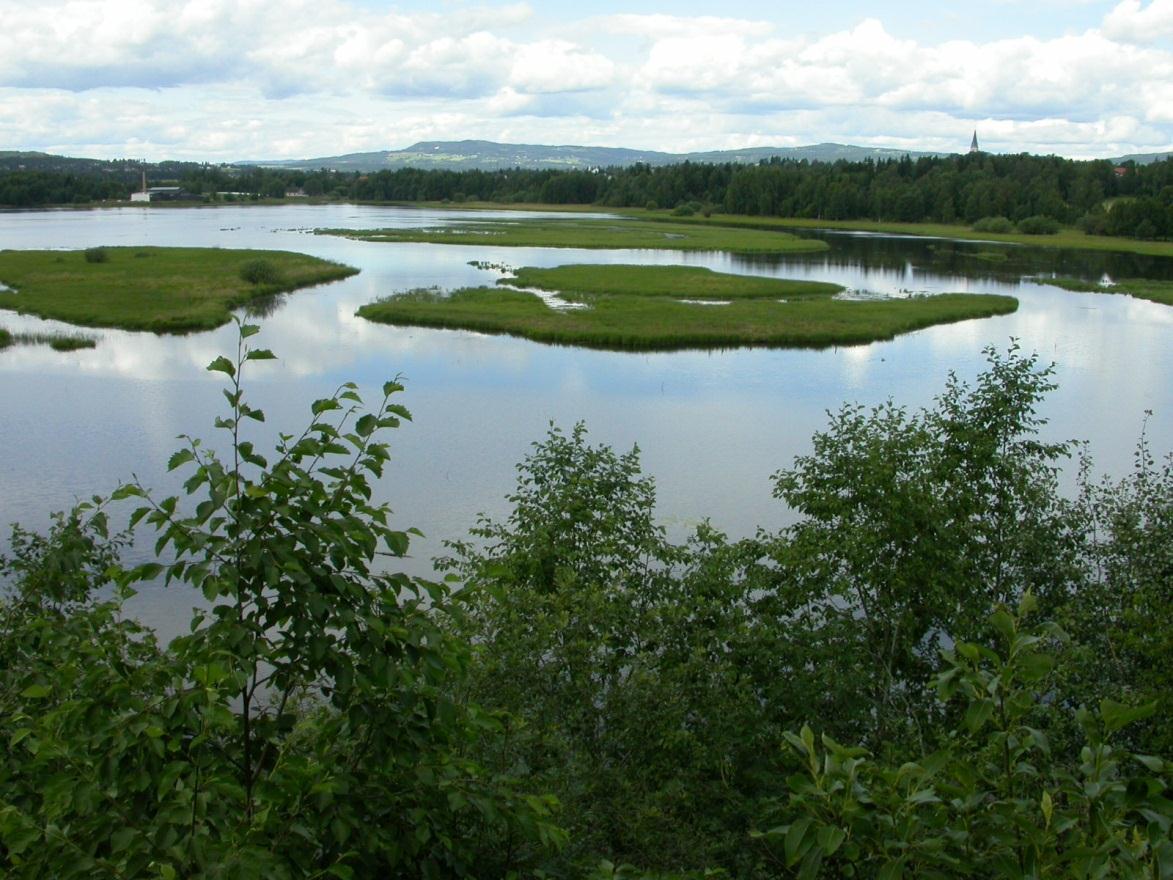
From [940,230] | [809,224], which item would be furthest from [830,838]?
[809,224]

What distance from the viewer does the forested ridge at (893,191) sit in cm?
13288

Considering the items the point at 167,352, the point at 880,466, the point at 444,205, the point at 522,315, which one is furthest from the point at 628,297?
the point at 444,205

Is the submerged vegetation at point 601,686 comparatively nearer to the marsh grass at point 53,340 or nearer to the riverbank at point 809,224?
the marsh grass at point 53,340

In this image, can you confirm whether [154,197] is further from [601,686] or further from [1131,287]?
[601,686]

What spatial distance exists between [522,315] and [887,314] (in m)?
19.6

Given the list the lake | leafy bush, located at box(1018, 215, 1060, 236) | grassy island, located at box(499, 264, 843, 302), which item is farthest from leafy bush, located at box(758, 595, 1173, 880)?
leafy bush, located at box(1018, 215, 1060, 236)

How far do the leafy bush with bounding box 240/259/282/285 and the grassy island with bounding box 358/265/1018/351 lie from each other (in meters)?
10.4

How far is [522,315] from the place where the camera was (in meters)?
52.2

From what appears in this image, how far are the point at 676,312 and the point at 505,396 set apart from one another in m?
20.6

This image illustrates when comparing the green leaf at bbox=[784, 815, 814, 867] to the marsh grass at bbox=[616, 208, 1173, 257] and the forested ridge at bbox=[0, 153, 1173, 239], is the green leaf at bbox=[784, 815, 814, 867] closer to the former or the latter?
the marsh grass at bbox=[616, 208, 1173, 257]

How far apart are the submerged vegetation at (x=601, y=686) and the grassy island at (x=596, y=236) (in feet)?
275

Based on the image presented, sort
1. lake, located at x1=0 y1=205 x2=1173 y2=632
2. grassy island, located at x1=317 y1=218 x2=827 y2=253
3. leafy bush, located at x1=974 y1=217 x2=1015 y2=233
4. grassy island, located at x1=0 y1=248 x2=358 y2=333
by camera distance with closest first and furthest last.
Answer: lake, located at x1=0 y1=205 x2=1173 y2=632, grassy island, located at x1=0 y1=248 x2=358 y2=333, grassy island, located at x1=317 y1=218 x2=827 y2=253, leafy bush, located at x1=974 y1=217 x2=1015 y2=233

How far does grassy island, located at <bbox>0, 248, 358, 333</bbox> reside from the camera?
5103cm

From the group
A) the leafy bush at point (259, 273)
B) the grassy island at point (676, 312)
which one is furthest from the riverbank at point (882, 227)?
the leafy bush at point (259, 273)
